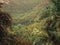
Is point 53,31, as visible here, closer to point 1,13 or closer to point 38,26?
point 38,26

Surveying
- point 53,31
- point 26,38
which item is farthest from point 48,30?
point 26,38

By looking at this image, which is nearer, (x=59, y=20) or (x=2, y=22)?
(x=2, y=22)

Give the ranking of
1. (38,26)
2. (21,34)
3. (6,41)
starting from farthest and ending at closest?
1. (38,26)
2. (21,34)
3. (6,41)

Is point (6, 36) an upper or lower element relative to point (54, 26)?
upper

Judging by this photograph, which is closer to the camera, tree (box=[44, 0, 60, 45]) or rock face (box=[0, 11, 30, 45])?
rock face (box=[0, 11, 30, 45])

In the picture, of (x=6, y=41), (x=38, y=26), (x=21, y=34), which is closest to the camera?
(x=6, y=41)

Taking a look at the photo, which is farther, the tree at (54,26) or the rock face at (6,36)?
the tree at (54,26)

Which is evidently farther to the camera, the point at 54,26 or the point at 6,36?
the point at 54,26

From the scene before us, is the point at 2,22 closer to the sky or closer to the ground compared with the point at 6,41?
closer to the sky
